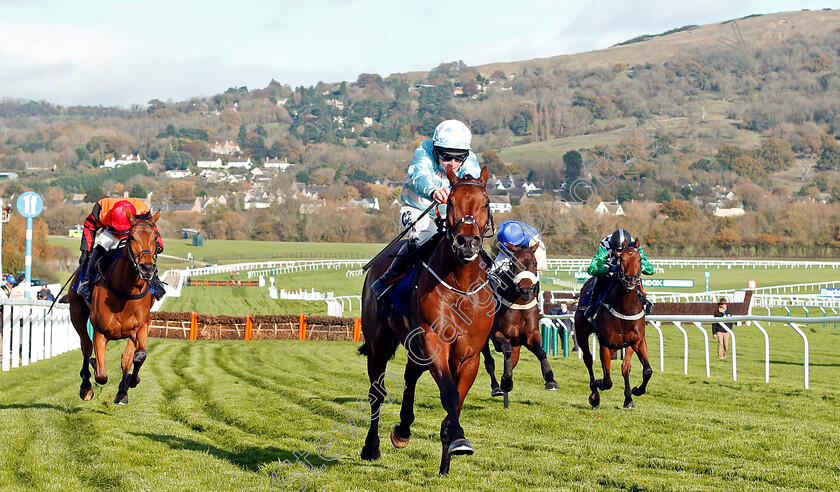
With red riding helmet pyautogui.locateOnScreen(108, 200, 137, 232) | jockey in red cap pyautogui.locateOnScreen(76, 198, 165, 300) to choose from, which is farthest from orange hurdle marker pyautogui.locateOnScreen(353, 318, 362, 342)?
red riding helmet pyautogui.locateOnScreen(108, 200, 137, 232)

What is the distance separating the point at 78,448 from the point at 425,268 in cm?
305

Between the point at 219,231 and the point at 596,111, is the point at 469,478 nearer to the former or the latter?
the point at 596,111

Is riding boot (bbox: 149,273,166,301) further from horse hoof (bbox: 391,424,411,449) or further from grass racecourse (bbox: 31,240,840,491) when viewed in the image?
horse hoof (bbox: 391,424,411,449)

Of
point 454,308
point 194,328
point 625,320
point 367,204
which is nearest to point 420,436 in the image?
point 454,308

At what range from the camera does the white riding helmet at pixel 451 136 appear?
629 centimetres

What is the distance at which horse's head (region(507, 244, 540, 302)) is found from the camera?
31.7 ft

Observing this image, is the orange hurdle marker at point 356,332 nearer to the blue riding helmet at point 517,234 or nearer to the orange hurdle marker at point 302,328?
the orange hurdle marker at point 302,328

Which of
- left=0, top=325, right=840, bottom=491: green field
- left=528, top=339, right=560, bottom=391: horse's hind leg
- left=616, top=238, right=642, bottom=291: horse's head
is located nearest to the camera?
left=0, top=325, right=840, bottom=491: green field

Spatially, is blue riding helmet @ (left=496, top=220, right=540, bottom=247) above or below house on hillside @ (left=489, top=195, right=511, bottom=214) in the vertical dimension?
below

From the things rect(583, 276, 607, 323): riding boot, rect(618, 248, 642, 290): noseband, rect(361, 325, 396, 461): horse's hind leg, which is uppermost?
rect(618, 248, 642, 290): noseband

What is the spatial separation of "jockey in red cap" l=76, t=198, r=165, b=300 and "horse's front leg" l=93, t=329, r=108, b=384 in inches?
22.2

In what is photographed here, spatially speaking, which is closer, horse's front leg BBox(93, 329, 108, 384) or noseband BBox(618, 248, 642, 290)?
horse's front leg BBox(93, 329, 108, 384)

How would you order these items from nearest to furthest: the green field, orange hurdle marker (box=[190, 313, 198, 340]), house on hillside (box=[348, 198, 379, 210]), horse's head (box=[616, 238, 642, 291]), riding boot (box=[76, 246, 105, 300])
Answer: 1. the green field
2. riding boot (box=[76, 246, 105, 300])
3. horse's head (box=[616, 238, 642, 291])
4. orange hurdle marker (box=[190, 313, 198, 340])
5. house on hillside (box=[348, 198, 379, 210])

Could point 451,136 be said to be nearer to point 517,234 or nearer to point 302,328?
point 517,234
